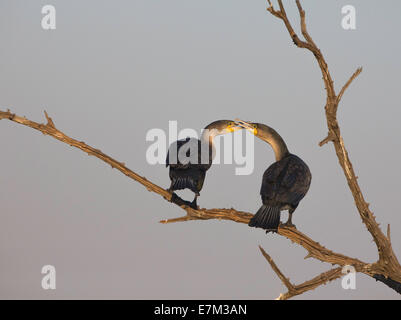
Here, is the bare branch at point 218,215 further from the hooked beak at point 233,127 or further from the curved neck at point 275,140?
the hooked beak at point 233,127

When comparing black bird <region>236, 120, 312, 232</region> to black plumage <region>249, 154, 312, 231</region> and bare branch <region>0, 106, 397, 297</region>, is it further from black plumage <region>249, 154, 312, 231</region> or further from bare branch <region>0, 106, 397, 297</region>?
bare branch <region>0, 106, 397, 297</region>


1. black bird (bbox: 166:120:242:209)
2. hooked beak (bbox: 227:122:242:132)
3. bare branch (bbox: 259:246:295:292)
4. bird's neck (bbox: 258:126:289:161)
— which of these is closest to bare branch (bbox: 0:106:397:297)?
bare branch (bbox: 259:246:295:292)

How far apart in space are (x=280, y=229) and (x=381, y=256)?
0.82 metres

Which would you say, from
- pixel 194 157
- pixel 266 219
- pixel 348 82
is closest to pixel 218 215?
pixel 266 219

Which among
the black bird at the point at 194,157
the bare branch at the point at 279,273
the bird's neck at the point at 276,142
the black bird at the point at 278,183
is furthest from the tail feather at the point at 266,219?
the bird's neck at the point at 276,142

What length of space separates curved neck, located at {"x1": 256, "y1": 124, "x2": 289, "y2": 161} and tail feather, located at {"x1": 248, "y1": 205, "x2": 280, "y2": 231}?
75 centimetres

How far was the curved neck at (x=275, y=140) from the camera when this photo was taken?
499cm

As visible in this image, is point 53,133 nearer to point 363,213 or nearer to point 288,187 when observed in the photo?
point 288,187

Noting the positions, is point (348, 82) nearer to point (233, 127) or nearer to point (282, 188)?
point (282, 188)

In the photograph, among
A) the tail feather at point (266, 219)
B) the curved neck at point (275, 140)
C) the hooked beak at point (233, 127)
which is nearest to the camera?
the tail feather at point (266, 219)

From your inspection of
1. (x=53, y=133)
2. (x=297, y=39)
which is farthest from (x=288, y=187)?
(x=53, y=133)

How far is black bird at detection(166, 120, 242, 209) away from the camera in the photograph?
4.77 metres

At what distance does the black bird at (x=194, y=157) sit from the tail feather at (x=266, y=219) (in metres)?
0.55

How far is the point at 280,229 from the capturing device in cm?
436
